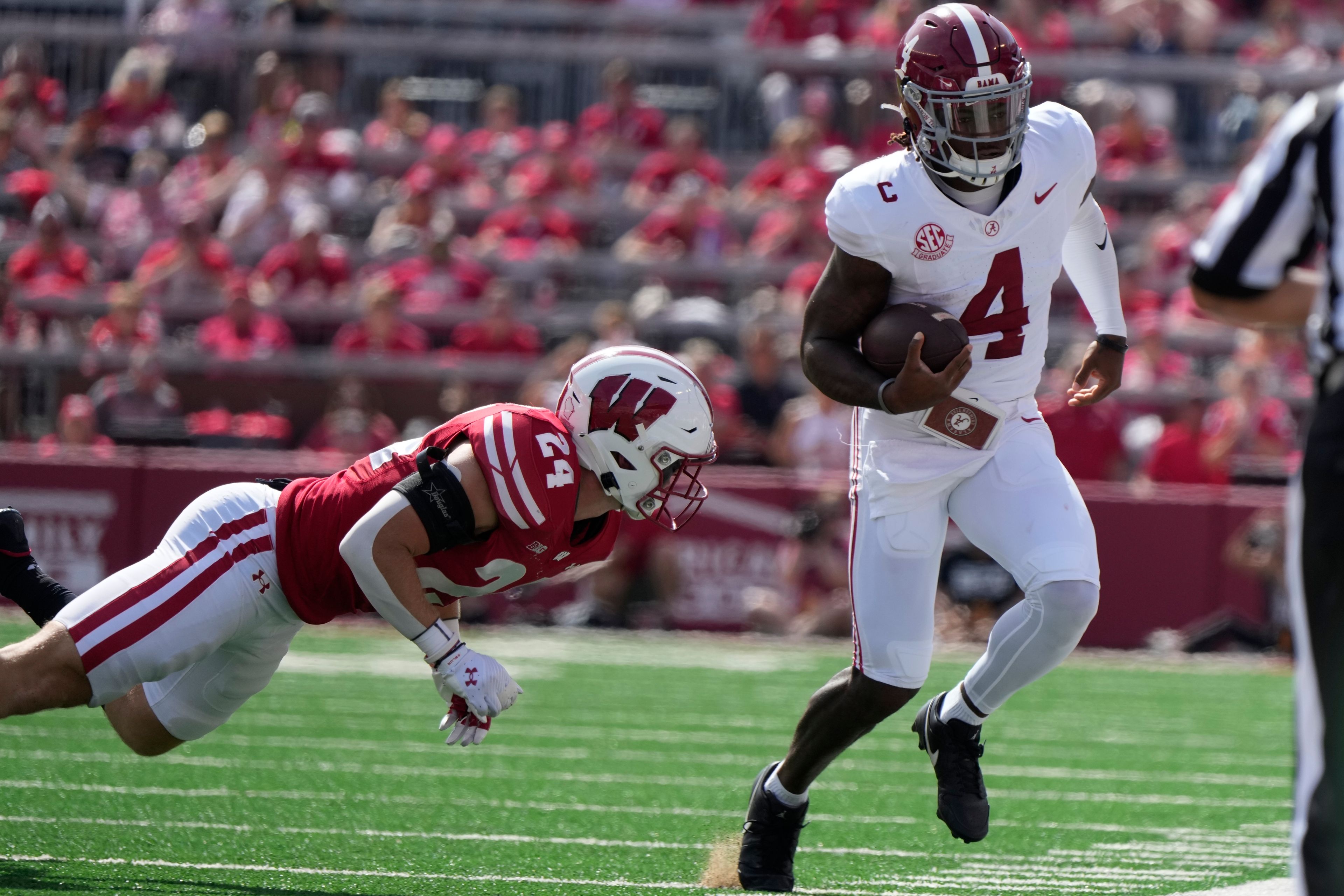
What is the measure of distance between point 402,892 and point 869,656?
3.86 ft

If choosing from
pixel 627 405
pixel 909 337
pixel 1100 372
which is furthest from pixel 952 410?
pixel 627 405

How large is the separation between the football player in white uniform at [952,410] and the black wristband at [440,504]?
89cm

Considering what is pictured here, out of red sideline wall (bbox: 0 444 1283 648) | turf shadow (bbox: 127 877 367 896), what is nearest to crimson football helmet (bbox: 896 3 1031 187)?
turf shadow (bbox: 127 877 367 896)

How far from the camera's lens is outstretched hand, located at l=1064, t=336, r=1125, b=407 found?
4516 millimetres

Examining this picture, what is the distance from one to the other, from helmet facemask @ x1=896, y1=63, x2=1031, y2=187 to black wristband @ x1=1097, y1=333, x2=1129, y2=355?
581 mm

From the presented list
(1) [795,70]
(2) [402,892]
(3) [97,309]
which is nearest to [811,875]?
(2) [402,892]

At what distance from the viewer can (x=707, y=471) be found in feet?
34.5

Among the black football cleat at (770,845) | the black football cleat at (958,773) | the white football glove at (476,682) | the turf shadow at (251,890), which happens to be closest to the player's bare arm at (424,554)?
the white football glove at (476,682)

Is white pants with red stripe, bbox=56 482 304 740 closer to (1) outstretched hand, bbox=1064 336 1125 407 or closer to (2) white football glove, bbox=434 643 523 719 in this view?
(2) white football glove, bbox=434 643 523 719

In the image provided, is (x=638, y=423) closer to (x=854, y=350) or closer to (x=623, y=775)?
(x=854, y=350)

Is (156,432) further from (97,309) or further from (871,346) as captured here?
(871,346)

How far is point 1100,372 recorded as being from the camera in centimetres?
455

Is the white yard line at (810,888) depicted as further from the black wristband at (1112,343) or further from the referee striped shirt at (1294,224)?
the referee striped shirt at (1294,224)

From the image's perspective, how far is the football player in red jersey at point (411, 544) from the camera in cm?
391
